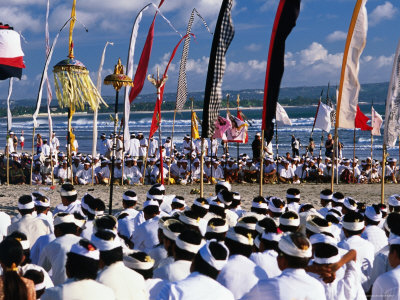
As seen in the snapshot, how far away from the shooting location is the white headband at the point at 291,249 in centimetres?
358

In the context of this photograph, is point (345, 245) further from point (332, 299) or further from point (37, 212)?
point (37, 212)

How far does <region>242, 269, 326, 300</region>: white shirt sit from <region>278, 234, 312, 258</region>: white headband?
0.40ft

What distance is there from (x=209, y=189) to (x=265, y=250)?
1021 cm

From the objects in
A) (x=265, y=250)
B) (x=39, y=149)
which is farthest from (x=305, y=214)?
(x=39, y=149)

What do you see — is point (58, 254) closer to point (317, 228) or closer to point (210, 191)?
point (317, 228)

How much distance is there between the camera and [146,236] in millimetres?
5953

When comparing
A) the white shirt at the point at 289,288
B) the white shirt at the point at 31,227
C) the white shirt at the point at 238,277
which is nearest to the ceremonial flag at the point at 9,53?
the white shirt at the point at 31,227

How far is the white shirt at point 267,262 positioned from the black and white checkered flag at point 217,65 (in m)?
3.28

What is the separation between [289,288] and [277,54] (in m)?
4.70

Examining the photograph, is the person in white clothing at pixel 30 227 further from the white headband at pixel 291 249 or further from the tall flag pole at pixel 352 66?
the tall flag pole at pixel 352 66

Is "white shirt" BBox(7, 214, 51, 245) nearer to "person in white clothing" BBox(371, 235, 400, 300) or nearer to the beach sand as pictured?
"person in white clothing" BBox(371, 235, 400, 300)

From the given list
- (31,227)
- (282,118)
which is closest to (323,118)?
(282,118)

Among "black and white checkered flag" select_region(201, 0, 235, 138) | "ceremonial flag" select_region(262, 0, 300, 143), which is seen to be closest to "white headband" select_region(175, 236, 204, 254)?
"black and white checkered flag" select_region(201, 0, 235, 138)

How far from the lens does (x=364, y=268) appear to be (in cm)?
504
